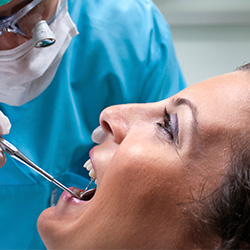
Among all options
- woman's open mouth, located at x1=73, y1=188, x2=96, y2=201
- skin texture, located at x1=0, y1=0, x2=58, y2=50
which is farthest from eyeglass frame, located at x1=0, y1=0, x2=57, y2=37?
woman's open mouth, located at x1=73, y1=188, x2=96, y2=201

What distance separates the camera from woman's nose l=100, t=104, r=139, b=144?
82 centimetres

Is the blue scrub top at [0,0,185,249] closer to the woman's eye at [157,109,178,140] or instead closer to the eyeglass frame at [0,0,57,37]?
the eyeglass frame at [0,0,57,37]

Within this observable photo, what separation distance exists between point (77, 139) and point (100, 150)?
0.82 feet

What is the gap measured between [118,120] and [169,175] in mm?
199

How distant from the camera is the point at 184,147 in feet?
2.37

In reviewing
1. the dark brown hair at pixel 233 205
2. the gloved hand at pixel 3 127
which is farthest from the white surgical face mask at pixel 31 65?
the dark brown hair at pixel 233 205

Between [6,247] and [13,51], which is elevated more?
[13,51]

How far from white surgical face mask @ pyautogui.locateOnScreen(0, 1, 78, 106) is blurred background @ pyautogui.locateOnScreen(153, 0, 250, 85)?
3.59ft

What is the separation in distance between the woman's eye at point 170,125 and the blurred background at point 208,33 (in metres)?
1.28

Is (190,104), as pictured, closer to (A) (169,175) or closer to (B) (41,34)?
(A) (169,175)

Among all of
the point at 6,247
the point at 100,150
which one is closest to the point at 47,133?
the point at 100,150

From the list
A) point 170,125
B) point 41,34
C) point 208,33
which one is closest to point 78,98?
point 41,34

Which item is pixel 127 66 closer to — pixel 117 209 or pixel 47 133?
pixel 47 133

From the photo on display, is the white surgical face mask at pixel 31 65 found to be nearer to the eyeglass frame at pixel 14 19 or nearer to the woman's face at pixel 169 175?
the eyeglass frame at pixel 14 19
